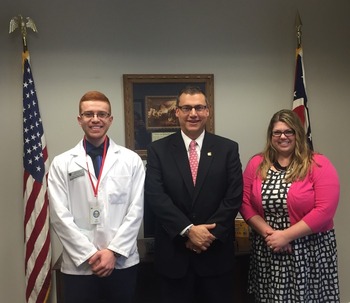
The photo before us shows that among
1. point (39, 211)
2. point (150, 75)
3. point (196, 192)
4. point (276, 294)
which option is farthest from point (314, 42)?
point (39, 211)

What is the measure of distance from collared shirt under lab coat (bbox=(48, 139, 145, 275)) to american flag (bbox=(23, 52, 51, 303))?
0.80m

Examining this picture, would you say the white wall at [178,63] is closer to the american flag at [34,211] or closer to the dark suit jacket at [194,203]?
the american flag at [34,211]

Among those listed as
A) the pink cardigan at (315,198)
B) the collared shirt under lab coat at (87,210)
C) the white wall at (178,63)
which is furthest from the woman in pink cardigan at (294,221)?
the white wall at (178,63)

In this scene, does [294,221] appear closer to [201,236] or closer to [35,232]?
[201,236]

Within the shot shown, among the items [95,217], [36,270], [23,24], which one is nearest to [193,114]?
[95,217]

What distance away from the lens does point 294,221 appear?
6.47 feet

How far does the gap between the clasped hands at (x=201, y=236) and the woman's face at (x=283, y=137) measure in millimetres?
627

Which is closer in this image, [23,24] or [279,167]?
[279,167]

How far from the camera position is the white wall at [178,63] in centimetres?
273

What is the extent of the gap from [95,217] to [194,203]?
0.54 metres

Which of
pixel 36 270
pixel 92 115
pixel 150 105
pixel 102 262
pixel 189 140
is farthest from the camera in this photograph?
pixel 150 105

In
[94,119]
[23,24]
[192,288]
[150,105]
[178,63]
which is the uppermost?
[23,24]

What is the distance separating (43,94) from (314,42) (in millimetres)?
2327

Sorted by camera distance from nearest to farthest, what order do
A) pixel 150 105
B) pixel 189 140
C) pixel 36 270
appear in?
pixel 189 140 < pixel 36 270 < pixel 150 105
